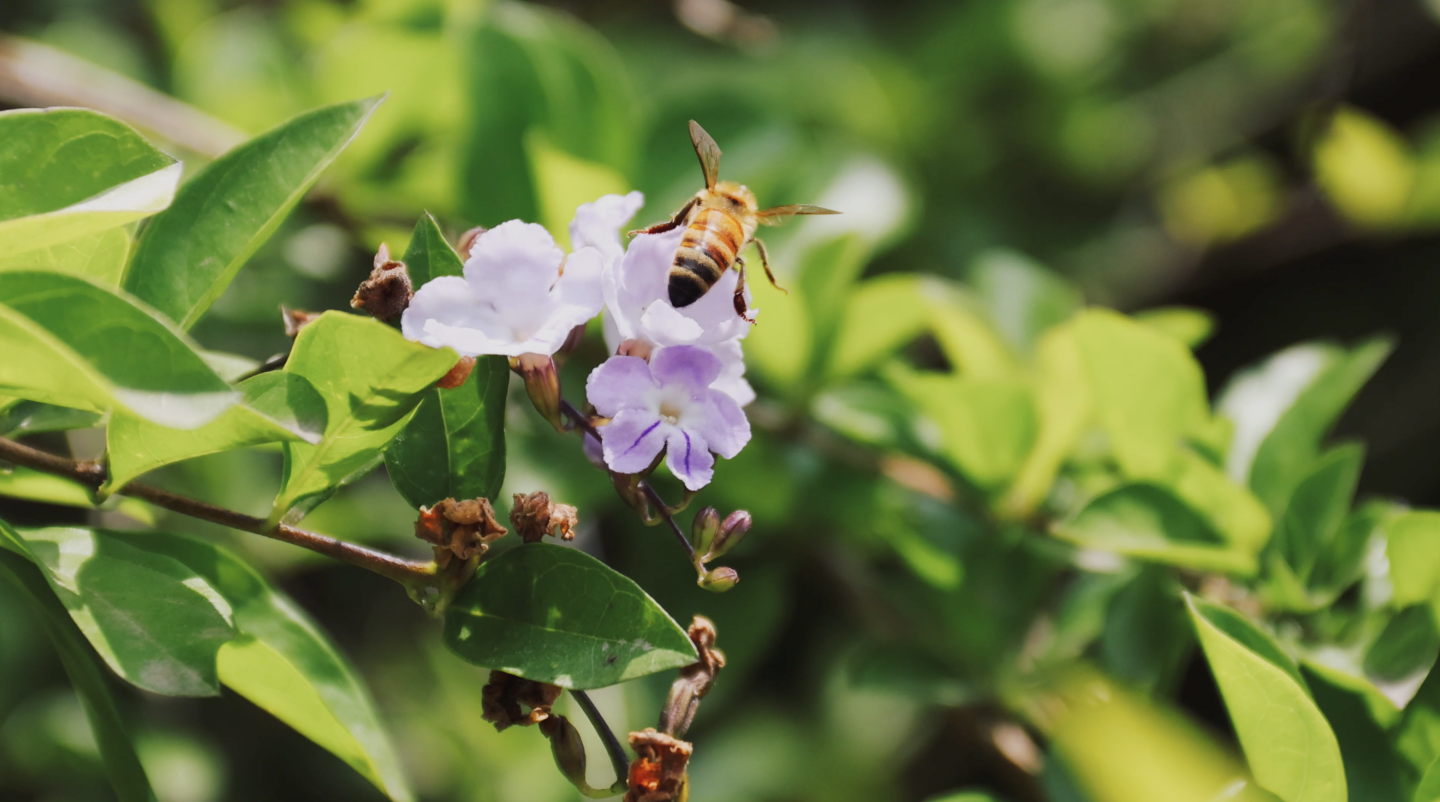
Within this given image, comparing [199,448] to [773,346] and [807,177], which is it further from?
[807,177]

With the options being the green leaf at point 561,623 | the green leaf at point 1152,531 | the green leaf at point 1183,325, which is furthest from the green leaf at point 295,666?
the green leaf at point 1183,325

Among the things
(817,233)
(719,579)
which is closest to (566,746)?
(719,579)

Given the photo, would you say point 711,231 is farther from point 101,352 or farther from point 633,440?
point 101,352

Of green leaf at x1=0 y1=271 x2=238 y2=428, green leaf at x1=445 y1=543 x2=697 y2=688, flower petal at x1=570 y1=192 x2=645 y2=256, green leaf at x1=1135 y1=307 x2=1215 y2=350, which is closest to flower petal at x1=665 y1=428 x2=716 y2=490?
green leaf at x1=445 y1=543 x2=697 y2=688

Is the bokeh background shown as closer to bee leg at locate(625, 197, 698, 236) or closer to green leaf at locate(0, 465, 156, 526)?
bee leg at locate(625, 197, 698, 236)

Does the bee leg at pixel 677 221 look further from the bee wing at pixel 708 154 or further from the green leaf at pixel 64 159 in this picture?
the green leaf at pixel 64 159

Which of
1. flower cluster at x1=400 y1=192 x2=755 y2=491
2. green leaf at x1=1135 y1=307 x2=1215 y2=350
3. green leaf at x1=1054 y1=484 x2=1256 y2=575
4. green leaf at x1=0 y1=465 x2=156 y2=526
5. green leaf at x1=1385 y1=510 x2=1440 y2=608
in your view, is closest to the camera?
flower cluster at x1=400 y1=192 x2=755 y2=491

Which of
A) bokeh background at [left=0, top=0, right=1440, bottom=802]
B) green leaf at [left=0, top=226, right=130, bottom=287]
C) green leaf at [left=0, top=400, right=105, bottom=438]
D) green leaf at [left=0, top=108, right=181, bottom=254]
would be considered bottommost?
bokeh background at [left=0, top=0, right=1440, bottom=802]
